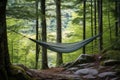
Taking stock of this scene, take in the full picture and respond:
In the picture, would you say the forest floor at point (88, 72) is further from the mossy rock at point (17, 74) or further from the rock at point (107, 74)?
the mossy rock at point (17, 74)

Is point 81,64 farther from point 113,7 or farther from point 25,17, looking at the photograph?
point 113,7

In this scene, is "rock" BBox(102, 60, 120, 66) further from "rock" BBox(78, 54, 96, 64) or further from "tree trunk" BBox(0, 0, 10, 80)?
"tree trunk" BBox(0, 0, 10, 80)

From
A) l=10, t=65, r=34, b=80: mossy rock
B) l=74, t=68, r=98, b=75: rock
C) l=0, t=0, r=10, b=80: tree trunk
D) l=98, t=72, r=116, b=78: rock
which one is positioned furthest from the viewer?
l=74, t=68, r=98, b=75: rock

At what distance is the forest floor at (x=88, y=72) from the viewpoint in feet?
19.2

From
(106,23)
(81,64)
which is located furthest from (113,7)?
(81,64)

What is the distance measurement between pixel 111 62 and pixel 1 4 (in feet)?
13.5

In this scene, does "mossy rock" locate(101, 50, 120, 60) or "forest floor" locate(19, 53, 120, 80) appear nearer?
"forest floor" locate(19, 53, 120, 80)

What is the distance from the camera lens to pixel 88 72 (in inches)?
269

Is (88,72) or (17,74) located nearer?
(17,74)

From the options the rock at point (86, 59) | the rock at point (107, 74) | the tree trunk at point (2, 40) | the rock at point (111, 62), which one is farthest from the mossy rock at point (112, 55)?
the tree trunk at point (2, 40)

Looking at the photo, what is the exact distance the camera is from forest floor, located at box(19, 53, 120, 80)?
5.86 metres

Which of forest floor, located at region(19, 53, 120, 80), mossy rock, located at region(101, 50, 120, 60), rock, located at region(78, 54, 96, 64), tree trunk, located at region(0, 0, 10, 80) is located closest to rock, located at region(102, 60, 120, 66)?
forest floor, located at region(19, 53, 120, 80)

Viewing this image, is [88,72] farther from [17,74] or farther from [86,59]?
[17,74]

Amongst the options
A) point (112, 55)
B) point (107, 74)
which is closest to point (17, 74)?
point (107, 74)
